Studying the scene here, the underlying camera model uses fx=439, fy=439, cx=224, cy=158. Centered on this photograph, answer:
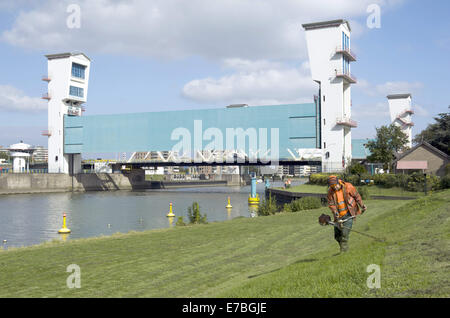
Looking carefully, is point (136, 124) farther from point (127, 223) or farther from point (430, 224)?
point (430, 224)

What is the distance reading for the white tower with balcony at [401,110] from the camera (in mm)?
114188

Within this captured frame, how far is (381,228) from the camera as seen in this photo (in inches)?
612

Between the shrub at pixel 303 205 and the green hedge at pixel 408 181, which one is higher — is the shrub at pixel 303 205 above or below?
below

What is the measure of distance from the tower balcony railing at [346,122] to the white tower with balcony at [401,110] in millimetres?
49509

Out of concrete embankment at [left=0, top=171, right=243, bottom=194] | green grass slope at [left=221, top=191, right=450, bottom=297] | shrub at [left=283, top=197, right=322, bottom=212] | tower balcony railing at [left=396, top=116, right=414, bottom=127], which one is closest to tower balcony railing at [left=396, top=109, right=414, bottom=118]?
tower balcony railing at [left=396, top=116, right=414, bottom=127]

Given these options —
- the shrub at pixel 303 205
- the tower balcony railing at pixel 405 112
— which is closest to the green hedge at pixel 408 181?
the shrub at pixel 303 205

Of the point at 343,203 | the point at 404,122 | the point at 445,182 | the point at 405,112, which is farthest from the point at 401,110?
the point at 343,203

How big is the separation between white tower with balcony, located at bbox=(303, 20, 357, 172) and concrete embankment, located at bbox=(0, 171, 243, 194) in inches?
2169

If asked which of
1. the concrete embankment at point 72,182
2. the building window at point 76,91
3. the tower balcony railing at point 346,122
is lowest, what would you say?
the concrete embankment at point 72,182

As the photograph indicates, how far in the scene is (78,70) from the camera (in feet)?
303

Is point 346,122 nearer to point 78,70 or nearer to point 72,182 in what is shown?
point 78,70

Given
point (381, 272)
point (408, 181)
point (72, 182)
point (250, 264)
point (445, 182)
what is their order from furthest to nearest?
1. point (72, 182)
2. point (408, 181)
3. point (445, 182)
4. point (250, 264)
5. point (381, 272)

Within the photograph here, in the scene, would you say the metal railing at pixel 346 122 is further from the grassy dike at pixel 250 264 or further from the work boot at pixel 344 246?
the work boot at pixel 344 246

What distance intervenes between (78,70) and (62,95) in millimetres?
6422
